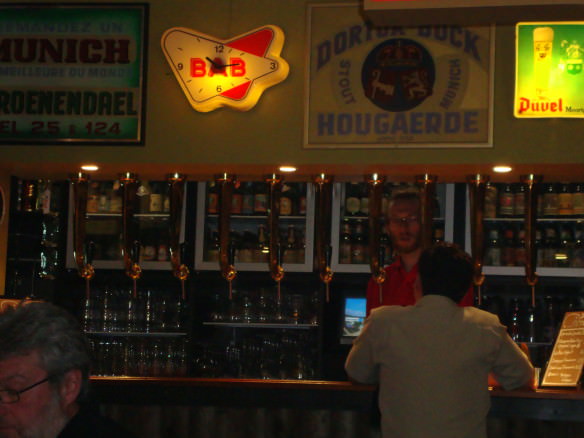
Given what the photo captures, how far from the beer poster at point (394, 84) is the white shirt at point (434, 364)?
2.62ft

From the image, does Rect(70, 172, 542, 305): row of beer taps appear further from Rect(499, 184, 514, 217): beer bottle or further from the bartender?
Rect(499, 184, 514, 217): beer bottle

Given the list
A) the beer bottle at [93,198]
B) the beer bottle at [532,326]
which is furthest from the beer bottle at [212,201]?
the beer bottle at [532,326]

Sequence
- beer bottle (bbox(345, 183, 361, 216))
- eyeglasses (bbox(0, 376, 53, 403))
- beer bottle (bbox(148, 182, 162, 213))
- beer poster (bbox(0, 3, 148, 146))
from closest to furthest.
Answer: eyeglasses (bbox(0, 376, 53, 403)), beer poster (bbox(0, 3, 148, 146)), beer bottle (bbox(345, 183, 361, 216)), beer bottle (bbox(148, 182, 162, 213))

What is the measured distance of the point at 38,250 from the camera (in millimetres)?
4570

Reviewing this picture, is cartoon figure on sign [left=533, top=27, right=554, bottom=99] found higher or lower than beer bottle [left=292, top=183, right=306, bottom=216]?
higher

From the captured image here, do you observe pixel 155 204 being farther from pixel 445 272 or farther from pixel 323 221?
pixel 445 272

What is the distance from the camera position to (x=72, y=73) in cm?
358

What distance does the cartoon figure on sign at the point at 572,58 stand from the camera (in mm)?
3291

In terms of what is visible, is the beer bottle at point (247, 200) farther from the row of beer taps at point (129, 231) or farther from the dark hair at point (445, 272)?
the dark hair at point (445, 272)

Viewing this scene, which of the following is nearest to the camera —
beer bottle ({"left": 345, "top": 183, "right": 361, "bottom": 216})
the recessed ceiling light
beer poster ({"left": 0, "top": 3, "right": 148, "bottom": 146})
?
the recessed ceiling light

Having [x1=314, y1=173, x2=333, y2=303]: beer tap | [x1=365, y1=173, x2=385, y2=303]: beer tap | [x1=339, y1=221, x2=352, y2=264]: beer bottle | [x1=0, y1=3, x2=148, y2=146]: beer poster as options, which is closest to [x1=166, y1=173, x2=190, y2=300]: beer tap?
[x1=0, y1=3, x2=148, y2=146]: beer poster

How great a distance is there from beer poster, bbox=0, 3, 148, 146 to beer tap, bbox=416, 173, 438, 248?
1.10 metres

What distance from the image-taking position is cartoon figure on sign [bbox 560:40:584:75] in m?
3.29

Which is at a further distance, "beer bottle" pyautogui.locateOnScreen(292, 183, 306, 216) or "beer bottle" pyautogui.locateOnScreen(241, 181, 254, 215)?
"beer bottle" pyautogui.locateOnScreen(241, 181, 254, 215)
